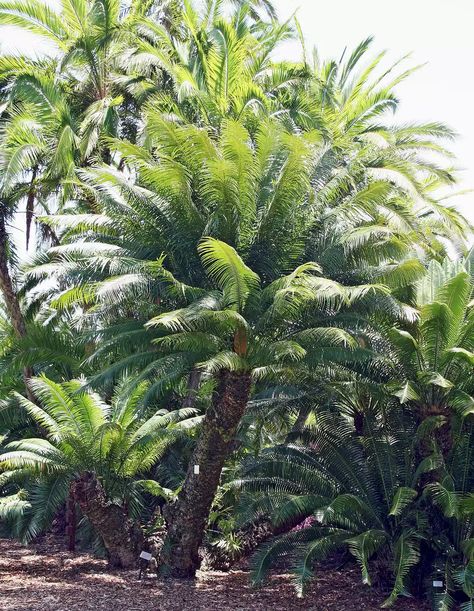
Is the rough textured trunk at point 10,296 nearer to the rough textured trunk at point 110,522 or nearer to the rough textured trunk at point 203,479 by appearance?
the rough textured trunk at point 110,522

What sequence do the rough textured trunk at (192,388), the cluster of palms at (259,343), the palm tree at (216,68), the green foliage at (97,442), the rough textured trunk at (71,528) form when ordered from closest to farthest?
the cluster of palms at (259,343), the green foliage at (97,442), the palm tree at (216,68), the rough textured trunk at (71,528), the rough textured trunk at (192,388)

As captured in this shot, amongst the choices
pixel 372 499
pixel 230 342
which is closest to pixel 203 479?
pixel 230 342

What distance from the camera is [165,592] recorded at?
11.0m

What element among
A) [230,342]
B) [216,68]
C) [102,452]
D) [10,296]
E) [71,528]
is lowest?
[71,528]

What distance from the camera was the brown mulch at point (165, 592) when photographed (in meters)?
10.4

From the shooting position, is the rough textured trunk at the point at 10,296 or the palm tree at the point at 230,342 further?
the rough textured trunk at the point at 10,296

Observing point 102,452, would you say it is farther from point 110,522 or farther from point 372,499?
point 372,499

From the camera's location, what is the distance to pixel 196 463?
11203 mm

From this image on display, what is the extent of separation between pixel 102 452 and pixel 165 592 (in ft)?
7.90

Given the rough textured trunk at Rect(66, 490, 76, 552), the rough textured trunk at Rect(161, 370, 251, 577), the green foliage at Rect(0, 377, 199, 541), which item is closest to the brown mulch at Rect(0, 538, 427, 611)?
the rough textured trunk at Rect(161, 370, 251, 577)

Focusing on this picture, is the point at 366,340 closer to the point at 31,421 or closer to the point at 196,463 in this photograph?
the point at 196,463

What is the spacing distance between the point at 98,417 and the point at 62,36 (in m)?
8.51

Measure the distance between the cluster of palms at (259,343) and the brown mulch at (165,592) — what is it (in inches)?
18.0

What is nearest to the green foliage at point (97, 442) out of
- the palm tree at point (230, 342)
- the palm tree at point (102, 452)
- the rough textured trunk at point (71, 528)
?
the palm tree at point (102, 452)
